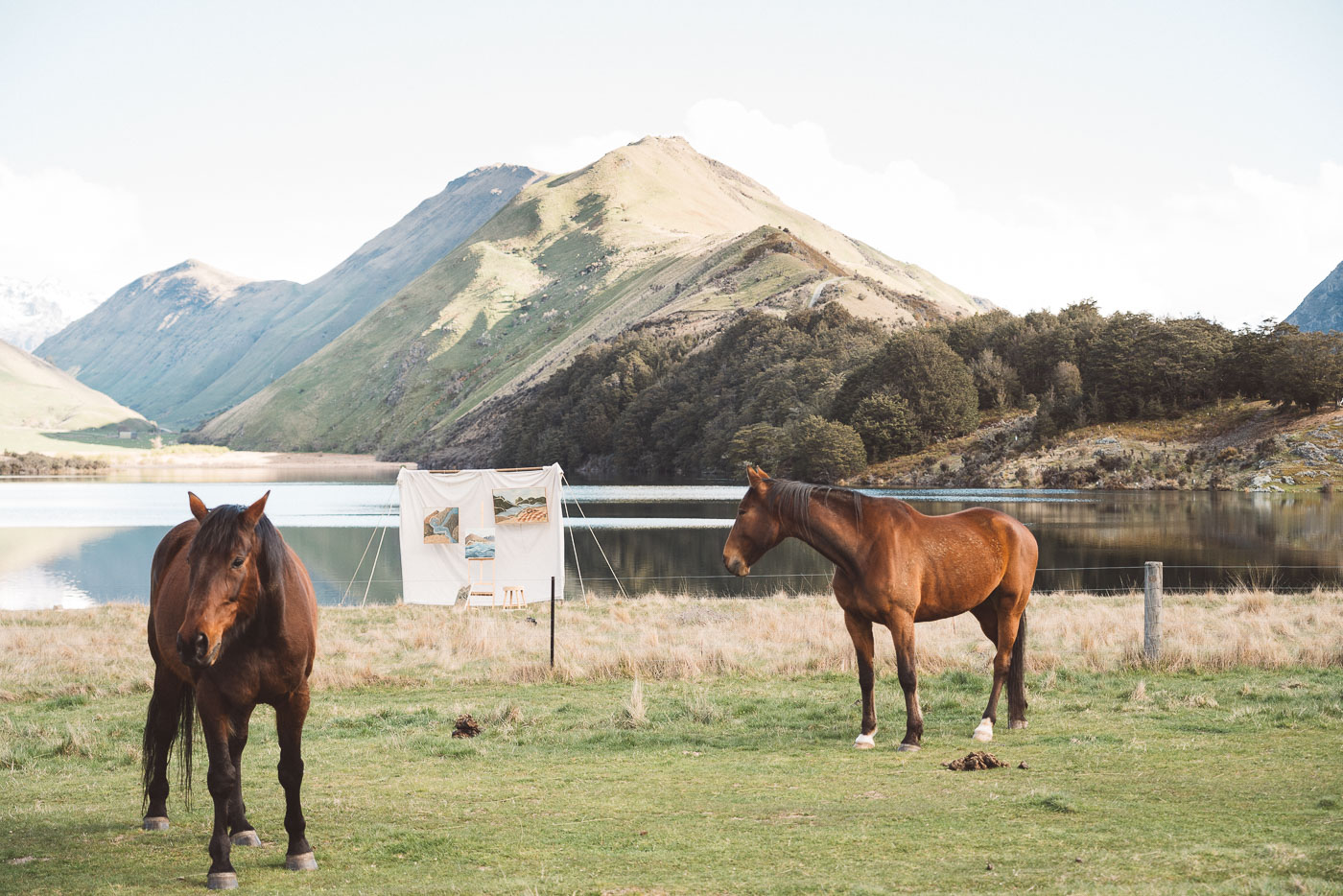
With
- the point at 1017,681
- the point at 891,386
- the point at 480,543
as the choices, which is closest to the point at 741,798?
the point at 1017,681

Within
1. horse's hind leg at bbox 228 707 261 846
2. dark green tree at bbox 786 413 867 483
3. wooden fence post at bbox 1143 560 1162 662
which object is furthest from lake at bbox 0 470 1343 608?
horse's hind leg at bbox 228 707 261 846

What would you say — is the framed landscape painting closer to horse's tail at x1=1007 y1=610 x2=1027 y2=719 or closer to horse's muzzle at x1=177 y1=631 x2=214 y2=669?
horse's tail at x1=1007 y1=610 x2=1027 y2=719

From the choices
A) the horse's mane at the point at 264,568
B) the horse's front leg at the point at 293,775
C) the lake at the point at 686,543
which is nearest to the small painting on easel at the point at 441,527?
the lake at the point at 686,543

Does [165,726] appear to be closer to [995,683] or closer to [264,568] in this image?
[264,568]

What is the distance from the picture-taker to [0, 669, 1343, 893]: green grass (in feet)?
19.2

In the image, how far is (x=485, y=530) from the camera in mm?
24812

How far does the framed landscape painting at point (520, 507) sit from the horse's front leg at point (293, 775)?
712 inches

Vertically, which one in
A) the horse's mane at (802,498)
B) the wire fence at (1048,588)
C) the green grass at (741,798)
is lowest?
the wire fence at (1048,588)

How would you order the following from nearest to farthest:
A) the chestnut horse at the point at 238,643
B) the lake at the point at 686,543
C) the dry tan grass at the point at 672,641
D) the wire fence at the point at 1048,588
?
the chestnut horse at the point at 238,643, the dry tan grass at the point at 672,641, the wire fence at the point at 1048,588, the lake at the point at 686,543

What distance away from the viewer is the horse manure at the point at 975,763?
862 cm

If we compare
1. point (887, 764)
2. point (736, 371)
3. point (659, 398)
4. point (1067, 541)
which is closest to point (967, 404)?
point (736, 371)

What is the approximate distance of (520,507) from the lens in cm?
2464

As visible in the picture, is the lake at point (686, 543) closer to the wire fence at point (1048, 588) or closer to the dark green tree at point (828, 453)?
the wire fence at point (1048, 588)

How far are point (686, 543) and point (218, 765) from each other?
3884 centimetres
